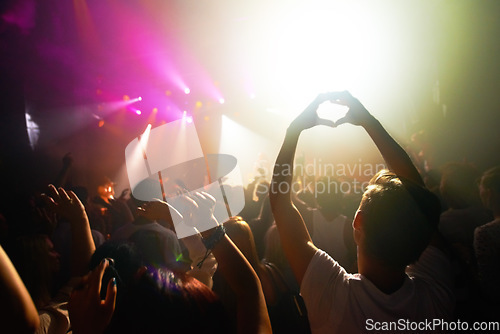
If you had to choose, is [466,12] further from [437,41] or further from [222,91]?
[222,91]

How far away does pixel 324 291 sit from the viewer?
1045 mm

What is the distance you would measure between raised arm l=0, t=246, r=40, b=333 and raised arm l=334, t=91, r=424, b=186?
132cm

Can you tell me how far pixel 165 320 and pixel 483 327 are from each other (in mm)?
2497

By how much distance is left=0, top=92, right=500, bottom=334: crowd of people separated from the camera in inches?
31.1

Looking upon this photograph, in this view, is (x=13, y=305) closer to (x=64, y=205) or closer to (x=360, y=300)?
(x=360, y=300)

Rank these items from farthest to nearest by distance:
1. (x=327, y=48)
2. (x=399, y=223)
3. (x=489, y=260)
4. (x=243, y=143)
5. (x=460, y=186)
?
(x=243, y=143) < (x=327, y=48) < (x=460, y=186) < (x=489, y=260) < (x=399, y=223)

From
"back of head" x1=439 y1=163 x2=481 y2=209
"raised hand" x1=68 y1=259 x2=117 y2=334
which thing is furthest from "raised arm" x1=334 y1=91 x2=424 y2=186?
"back of head" x1=439 y1=163 x2=481 y2=209

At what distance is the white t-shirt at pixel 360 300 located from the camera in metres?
1.00

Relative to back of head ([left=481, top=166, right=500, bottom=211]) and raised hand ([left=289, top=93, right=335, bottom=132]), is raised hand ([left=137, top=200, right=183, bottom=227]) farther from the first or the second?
back of head ([left=481, top=166, right=500, bottom=211])

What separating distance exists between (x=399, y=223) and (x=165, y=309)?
0.84 meters

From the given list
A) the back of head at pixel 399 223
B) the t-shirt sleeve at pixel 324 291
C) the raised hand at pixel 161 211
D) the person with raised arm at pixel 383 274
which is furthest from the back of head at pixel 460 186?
the raised hand at pixel 161 211

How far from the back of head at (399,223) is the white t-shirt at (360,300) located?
4.7 inches

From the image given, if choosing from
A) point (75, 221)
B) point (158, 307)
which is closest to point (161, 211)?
point (158, 307)

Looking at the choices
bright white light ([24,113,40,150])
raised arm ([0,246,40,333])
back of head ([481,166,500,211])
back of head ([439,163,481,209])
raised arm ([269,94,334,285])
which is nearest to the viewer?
raised arm ([0,246,40,333])
